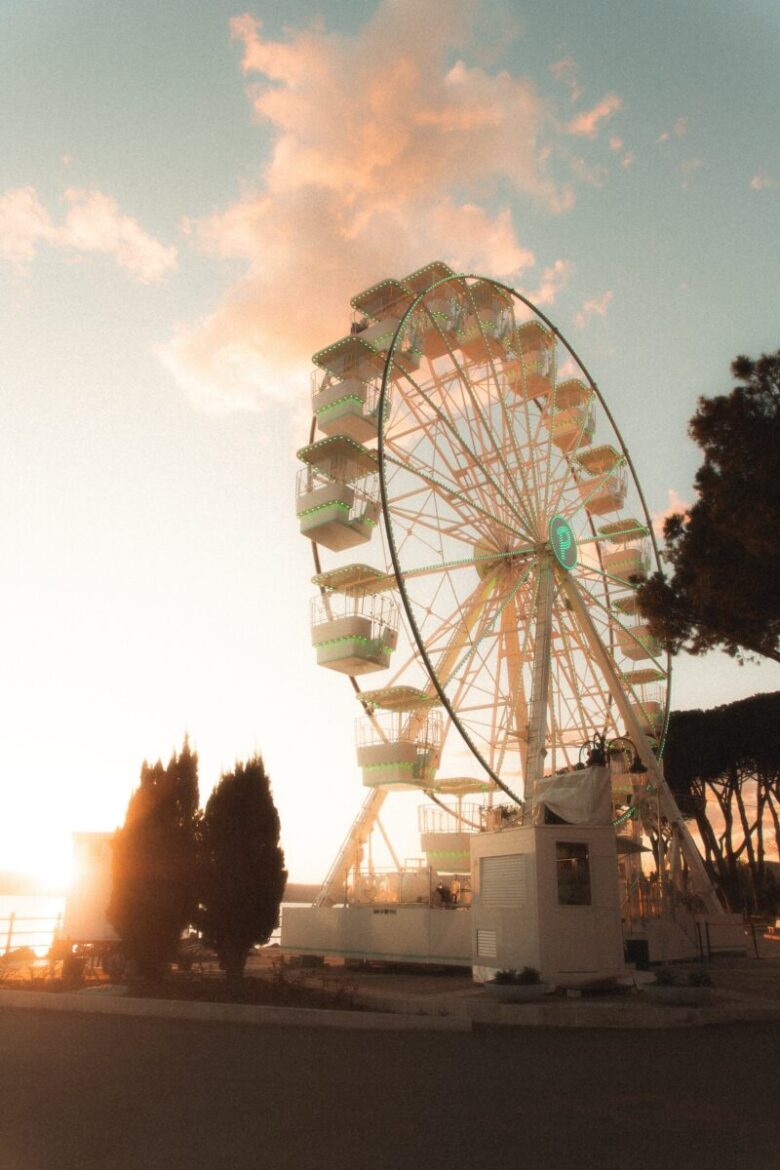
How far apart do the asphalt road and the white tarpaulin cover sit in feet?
19.2

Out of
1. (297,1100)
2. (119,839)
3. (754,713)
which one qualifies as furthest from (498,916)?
(754,713)

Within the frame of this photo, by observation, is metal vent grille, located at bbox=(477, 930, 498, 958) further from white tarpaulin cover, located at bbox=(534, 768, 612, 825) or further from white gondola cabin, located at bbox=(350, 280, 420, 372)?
white gondola cabin, located at bbox=(350, 280, 420, 372)

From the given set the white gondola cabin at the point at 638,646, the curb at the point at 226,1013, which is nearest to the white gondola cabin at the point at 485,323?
the white gondola cabin at the point at 638,646

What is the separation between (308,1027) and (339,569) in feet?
44.5

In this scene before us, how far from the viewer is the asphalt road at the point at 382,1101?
201 inches

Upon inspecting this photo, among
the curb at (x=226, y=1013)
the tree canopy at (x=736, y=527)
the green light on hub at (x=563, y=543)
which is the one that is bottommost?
the curb at (x=226, y=1013)

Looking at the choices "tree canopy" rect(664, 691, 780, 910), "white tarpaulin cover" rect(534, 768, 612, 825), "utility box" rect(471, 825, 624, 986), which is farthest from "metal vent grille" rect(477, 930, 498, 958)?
"tree canopy" rect(664, 691, 780, 910)

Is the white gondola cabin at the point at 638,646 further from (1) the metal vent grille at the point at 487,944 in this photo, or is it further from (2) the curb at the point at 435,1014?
(2) the curb at the point at 435,1014

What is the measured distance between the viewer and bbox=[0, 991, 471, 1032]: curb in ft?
34.8

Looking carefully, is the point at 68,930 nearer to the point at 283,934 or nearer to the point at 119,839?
the point at 119,839

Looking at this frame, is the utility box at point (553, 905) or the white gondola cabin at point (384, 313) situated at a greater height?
the white gondola cabin at point (384, 313)

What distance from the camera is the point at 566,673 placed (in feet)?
85.7

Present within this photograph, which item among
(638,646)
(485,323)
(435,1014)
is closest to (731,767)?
(638,646)

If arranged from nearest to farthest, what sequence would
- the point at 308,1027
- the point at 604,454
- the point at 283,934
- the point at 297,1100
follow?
the point at 297,1100
the point at 308,1027
the point at 283,934
the point at 604,454
